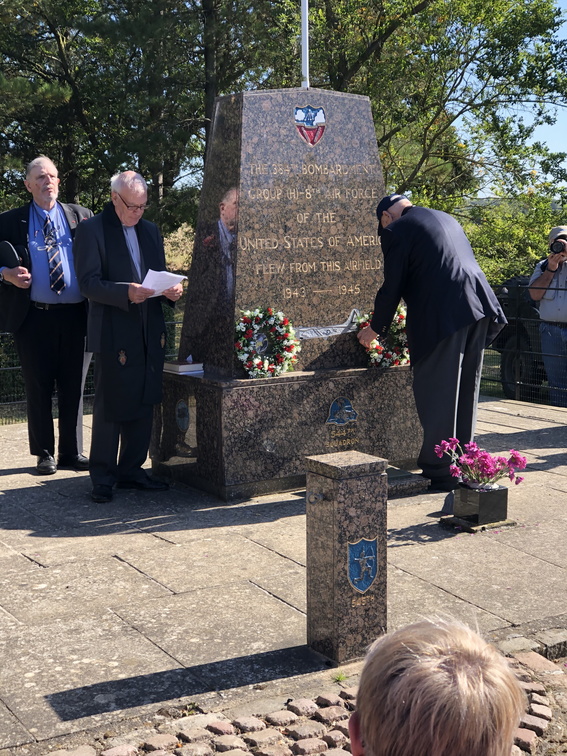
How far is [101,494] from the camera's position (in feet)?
21.9

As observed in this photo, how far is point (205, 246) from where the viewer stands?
281 inches

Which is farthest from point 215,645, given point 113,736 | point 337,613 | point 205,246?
point 205,246

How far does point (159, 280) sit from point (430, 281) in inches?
67.8

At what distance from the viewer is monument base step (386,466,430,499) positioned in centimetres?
682

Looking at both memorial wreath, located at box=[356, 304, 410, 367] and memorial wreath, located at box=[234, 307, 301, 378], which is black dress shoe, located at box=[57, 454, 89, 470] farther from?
memorial wreath, located at box=[356, 304, 410, 367]

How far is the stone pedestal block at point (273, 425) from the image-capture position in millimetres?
6680

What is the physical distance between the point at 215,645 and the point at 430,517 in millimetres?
2331

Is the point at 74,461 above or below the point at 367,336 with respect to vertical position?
below

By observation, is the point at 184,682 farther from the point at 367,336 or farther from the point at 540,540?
the point at 367,336

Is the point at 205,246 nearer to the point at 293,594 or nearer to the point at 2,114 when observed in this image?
the point at 293,594

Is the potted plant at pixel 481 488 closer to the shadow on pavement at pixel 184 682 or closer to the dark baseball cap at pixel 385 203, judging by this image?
the dark baseball cap at pixel 385 203

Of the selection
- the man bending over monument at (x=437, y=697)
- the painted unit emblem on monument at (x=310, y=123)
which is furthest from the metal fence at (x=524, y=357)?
the man bending over monument at (x=437, y=697)

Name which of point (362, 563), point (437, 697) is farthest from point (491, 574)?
point (437, 697)

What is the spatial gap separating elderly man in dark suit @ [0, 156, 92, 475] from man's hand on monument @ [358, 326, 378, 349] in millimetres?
1990
